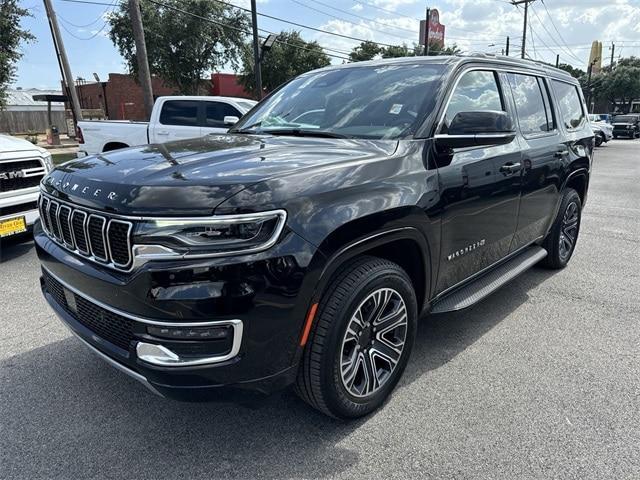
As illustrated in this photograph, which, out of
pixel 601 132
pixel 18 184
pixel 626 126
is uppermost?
pixel 18 184

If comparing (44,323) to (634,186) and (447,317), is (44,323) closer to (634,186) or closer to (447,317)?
(447,317)

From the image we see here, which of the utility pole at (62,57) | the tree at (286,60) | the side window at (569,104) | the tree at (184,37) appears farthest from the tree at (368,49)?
the side window at (569,104)

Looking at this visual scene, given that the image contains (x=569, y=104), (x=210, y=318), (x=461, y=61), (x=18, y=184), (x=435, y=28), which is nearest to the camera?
(x=210, y=318)

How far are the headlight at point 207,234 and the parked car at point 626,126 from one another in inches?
1555

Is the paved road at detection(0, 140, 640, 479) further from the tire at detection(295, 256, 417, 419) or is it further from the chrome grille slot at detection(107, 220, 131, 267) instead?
the chrome grille slot at detection(107, 220, 131, 267)

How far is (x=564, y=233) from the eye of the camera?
5090 mm

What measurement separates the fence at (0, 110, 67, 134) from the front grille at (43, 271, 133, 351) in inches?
1659

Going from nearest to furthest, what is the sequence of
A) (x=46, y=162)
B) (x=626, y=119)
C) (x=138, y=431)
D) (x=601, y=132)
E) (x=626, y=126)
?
(x=138, y=431) → (x=46, y=162) → (x=601, y=132) → (x=626, y=126) → (x=626, y=119)

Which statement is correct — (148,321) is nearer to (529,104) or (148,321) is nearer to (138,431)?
(138,431)

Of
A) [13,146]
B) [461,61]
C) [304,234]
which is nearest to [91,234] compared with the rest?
[304,234]

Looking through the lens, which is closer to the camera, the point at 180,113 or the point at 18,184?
the point at 18,184

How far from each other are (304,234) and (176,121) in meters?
9.03

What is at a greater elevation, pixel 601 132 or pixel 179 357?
pixel 179 357

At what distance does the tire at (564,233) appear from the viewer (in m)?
4.83
